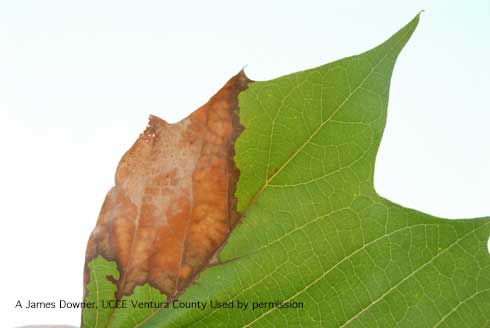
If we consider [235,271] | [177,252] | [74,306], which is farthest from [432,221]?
[74,306]

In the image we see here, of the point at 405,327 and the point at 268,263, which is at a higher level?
the point at 268,263

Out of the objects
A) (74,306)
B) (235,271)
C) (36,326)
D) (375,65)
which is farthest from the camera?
(36,326)

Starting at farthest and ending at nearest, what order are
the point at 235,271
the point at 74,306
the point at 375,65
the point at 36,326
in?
the point at 36,326 < the point at 74,306 < the point at 235,271 < the point at 375,65

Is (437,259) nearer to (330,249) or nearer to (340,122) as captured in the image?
(330,249)

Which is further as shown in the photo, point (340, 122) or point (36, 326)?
point (36, 326)

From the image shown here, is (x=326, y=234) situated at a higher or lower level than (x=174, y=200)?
lower
